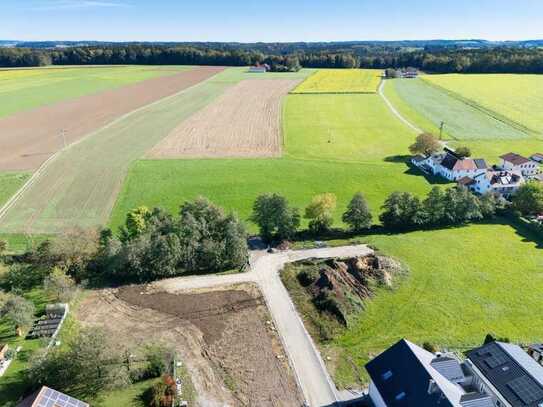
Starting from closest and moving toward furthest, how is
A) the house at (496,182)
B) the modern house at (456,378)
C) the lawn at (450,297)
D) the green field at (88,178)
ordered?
the modern house at (456,378), the lawn at (450,297), the green field at (88,178), the house at (496,182)

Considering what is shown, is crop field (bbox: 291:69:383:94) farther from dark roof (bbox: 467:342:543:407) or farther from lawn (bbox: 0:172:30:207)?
dark roof (bbox: 467:342:543:407)

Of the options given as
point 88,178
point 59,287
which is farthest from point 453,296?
point 88,178

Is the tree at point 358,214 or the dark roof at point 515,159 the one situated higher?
the dark roof at point 515,159

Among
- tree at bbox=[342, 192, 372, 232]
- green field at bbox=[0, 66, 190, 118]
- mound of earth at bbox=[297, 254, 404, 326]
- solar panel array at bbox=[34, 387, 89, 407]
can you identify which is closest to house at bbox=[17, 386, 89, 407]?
solar panel array at bbox=[34, 387, 89, 407]

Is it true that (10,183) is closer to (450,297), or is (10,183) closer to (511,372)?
(450,297)

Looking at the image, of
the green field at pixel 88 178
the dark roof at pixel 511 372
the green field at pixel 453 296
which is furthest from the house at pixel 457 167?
the green field at pixel 88 178

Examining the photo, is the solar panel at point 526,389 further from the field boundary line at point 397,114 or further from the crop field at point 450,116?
the field boundary line at point 397,114

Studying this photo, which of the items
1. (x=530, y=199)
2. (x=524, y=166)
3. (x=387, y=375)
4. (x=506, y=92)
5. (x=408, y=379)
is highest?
(x=506, y=92)

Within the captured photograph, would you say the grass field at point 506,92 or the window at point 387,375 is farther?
the grass field at point 506,92
